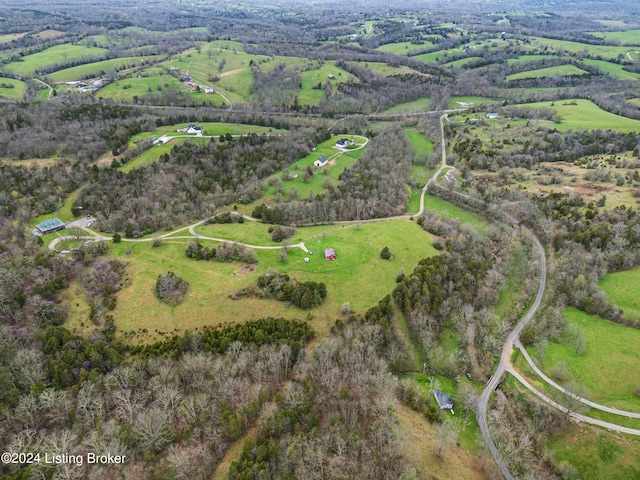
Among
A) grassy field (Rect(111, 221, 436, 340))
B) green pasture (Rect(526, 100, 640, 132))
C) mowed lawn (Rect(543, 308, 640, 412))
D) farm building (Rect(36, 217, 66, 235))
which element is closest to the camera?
mowed lawn (Rect(543, 308, 640, 412))

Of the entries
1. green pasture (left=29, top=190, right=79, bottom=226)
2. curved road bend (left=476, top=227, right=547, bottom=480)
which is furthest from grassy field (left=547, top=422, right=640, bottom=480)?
green pasture (left=29, top=190, right=79, bottom=226)

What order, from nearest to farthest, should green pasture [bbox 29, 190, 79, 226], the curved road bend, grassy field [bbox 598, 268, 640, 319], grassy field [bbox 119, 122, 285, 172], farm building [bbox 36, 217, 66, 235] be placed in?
the curved road bend, grassy field [bbox 598, 268, 640, 319], farm building [bbox 36, 217, 66, 235], green pasture [bbox 29, 190, 79, 226], grassy field [bbox 119, 122, 285, 172]

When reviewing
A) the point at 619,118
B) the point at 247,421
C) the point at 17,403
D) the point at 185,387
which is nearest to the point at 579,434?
the point at 247,421

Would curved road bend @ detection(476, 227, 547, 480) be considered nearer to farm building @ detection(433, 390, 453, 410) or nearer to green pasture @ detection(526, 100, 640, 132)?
farm building @ detection(433, 390, 453, 410)

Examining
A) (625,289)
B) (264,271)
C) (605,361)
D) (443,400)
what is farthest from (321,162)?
(605,361)

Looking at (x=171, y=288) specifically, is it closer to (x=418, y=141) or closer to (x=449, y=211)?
(x=449, y=211)

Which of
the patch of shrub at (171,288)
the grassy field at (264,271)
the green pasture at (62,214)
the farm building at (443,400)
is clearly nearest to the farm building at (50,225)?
the green pasture at (62,214)

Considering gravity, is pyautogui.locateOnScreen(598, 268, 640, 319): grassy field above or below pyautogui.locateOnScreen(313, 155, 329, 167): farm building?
below

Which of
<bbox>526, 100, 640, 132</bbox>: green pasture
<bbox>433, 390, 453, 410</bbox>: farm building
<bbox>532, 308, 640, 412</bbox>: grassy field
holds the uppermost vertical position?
<bbox>526, 100, 640, 132</bbox>: green pasture
